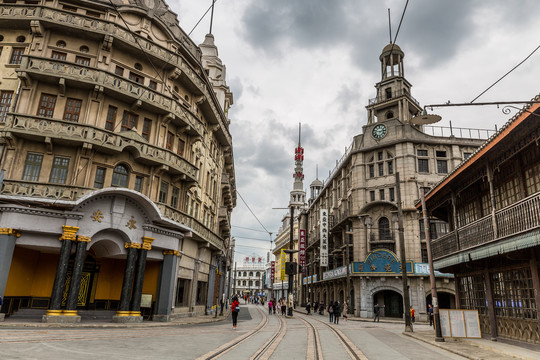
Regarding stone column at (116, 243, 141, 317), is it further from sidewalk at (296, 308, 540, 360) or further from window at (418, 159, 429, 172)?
window at (418, 159, 429, 172)

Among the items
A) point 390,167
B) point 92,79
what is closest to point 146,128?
point 92,79

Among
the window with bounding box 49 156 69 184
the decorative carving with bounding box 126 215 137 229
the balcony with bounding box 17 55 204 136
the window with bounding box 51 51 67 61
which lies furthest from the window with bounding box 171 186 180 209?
the window with bounding box 51 51 67 61

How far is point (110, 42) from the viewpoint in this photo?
21.9 m

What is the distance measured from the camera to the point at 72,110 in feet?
68.8

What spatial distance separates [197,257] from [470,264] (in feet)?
62.3

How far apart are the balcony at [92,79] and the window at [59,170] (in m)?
4.30

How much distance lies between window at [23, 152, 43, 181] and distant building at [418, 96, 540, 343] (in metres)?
21.0

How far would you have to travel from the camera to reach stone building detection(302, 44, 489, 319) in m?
38.2

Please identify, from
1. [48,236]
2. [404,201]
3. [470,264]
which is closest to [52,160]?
[48,236]

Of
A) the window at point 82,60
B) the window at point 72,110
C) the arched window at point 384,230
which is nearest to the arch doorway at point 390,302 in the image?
the arched window at point 384,230

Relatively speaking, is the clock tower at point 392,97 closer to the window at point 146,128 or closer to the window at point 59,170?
the window at point 146,128

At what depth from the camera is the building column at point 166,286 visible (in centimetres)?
2178

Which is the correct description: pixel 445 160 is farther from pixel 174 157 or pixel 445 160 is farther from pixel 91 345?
pixel 91 345

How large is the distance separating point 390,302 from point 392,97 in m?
24.8
